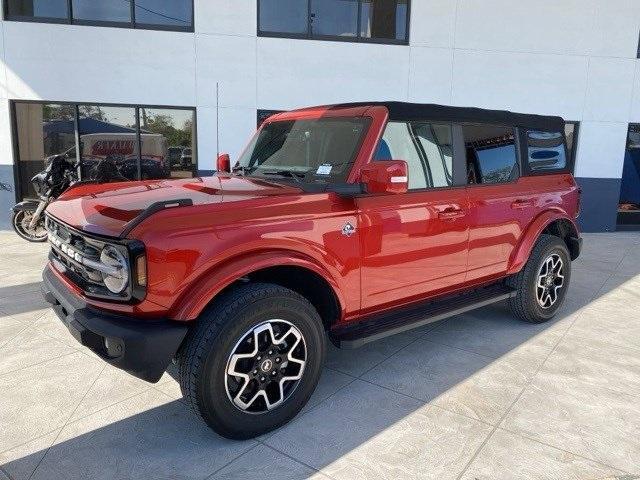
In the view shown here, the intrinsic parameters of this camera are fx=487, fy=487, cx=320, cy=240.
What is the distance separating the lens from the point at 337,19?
8.84 metres

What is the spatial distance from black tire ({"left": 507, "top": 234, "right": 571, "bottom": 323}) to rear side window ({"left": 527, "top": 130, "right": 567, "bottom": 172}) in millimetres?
669

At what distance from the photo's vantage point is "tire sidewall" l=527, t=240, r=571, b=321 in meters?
4.39

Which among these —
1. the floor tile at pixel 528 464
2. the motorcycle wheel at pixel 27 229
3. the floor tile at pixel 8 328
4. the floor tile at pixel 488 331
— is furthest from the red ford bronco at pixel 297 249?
the motorcycle wheel at pixel 27 229

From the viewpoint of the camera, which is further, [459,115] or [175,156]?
[175,156]

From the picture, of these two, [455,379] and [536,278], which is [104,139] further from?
[455,379]

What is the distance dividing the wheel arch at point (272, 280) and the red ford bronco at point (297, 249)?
0.04ft

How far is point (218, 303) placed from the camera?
2574mm

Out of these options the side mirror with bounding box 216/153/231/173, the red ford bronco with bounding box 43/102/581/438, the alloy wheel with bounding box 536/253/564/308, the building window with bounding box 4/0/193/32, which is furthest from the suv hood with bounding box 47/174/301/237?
the building window with bounding box 4/0/193/32

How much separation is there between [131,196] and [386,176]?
1583mm

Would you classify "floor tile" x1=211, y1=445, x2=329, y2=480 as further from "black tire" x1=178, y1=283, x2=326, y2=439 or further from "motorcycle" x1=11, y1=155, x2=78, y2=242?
"motorcycle" x1=11, y1=155, x2=78, y2=242

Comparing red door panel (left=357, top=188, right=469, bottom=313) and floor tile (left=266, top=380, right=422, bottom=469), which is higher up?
red door panel (left=357, top=188, right=469, bottom=313)

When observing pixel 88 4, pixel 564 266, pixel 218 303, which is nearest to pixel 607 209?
pixel 564 266

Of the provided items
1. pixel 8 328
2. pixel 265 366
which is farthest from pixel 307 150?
pixel 8 328

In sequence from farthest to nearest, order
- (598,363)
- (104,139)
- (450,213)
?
(104,139) < (598,363) < (450,213)
